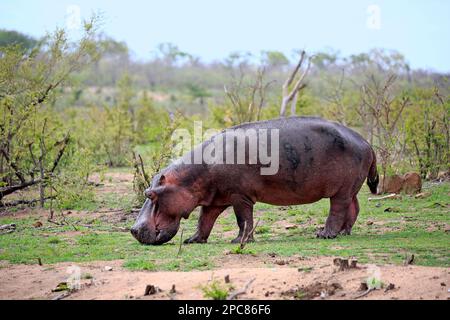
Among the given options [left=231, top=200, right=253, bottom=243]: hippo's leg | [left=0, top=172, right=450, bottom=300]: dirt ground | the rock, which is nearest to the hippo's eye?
[left=231, top=200, right=253, bottom=243]: hippo's leg

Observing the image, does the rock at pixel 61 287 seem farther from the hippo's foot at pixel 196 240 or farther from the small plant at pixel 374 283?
the small plant at pixel 374 283

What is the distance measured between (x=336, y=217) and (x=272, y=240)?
97 centimetres

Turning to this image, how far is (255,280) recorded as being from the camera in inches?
282

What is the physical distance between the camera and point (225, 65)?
67062 millimetres

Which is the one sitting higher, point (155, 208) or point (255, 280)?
point (155, 208)

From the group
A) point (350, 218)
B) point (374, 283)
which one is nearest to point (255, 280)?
point (374, 283)

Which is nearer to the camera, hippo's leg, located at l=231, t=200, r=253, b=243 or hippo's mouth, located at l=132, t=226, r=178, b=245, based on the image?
hippo's mouth, located at l=132, t=226, r=178, b=245

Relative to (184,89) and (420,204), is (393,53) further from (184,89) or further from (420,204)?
(420,204)

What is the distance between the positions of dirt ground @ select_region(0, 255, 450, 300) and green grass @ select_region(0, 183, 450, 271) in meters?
0.41

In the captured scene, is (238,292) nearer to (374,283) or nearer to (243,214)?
(374,283)

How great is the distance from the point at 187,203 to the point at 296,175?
5.20ft

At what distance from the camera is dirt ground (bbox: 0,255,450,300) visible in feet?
21.9

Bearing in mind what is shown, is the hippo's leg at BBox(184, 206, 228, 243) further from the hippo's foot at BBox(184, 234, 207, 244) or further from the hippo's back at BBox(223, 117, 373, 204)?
the hippo's back at BBox(223, 117, 373, 204)

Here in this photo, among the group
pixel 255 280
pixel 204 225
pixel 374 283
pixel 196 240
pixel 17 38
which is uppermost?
pixel 17 38
